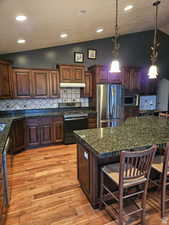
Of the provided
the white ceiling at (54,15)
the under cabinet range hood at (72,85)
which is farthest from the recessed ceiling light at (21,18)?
the under cabinet range hood at (72,85)

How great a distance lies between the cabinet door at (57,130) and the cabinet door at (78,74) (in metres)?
1.30

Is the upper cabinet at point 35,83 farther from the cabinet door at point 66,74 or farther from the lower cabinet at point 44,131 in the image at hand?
the lower cabinet at point 44,131

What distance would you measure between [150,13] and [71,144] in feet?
13.1

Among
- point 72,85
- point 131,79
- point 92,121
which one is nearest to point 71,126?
point 92,121

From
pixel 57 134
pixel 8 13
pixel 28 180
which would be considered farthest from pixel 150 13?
pixel 28 180

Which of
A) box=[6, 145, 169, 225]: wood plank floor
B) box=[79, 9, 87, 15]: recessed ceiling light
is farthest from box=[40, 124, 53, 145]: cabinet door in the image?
box=[79, 9, 87, 15]: recessed ceiling light

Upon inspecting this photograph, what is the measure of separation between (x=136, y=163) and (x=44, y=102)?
3.59 metres

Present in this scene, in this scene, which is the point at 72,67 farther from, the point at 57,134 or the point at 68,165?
the point at 68,165

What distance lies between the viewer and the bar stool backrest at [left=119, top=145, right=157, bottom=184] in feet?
4.54

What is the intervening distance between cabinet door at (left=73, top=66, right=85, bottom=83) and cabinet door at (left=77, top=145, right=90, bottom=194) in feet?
8.79

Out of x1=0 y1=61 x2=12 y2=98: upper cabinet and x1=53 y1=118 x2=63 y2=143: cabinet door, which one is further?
x1=53 y1=118 x2=63 y2=143: cabinet door


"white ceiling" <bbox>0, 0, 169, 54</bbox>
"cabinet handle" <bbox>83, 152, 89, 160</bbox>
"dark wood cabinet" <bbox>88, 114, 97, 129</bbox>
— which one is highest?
"white ceiling" <bbox>0, 0, 169, 54</bbox>

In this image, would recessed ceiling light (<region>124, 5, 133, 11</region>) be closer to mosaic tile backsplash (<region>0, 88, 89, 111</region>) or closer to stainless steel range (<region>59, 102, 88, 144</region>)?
mosaic tile backsplash (<region>0, 88, 89, 111</region>)

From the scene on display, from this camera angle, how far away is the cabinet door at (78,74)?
14.4 ft
